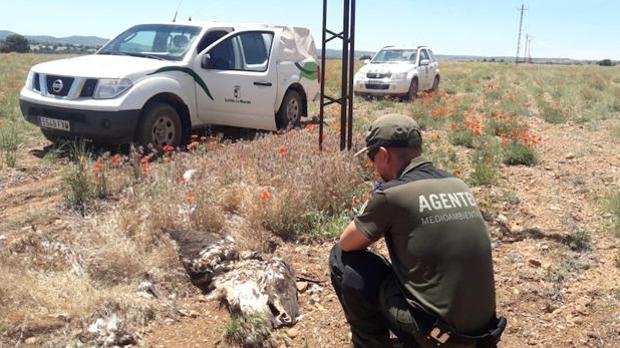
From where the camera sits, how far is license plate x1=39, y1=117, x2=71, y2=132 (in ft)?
21.8

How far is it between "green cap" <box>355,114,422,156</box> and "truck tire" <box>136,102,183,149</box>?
4.44 m

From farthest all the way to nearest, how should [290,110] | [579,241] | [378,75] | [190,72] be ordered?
[378,75] < [290,110] < [190,72] < [579,241]

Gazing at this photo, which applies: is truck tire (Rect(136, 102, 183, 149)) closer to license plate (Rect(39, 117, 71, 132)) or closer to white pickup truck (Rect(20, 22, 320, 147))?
white pickup truck (Rect(20, 22, 320, 147))

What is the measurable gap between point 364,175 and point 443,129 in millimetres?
4607

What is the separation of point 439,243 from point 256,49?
20.8 feet

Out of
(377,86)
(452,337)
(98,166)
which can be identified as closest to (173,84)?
(98,166)

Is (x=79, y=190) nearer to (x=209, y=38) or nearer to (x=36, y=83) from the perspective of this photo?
(x=36, y=83)

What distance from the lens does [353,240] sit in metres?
2.80

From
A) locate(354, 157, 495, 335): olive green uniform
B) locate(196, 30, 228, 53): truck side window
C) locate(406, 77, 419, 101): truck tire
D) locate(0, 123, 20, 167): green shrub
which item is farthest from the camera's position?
locate(406, 77, 419, 101): truck tire

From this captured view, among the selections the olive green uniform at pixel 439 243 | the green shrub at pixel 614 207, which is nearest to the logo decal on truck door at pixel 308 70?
the green shrub at pixel 614 207

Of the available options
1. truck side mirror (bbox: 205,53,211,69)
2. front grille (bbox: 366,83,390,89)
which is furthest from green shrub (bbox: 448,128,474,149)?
front grille (bbox: 366,83,390,89)

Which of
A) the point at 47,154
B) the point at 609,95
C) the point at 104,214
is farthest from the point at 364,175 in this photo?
the point at 609,95

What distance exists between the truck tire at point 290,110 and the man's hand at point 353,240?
559 centimetres

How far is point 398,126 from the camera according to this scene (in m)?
2.73
